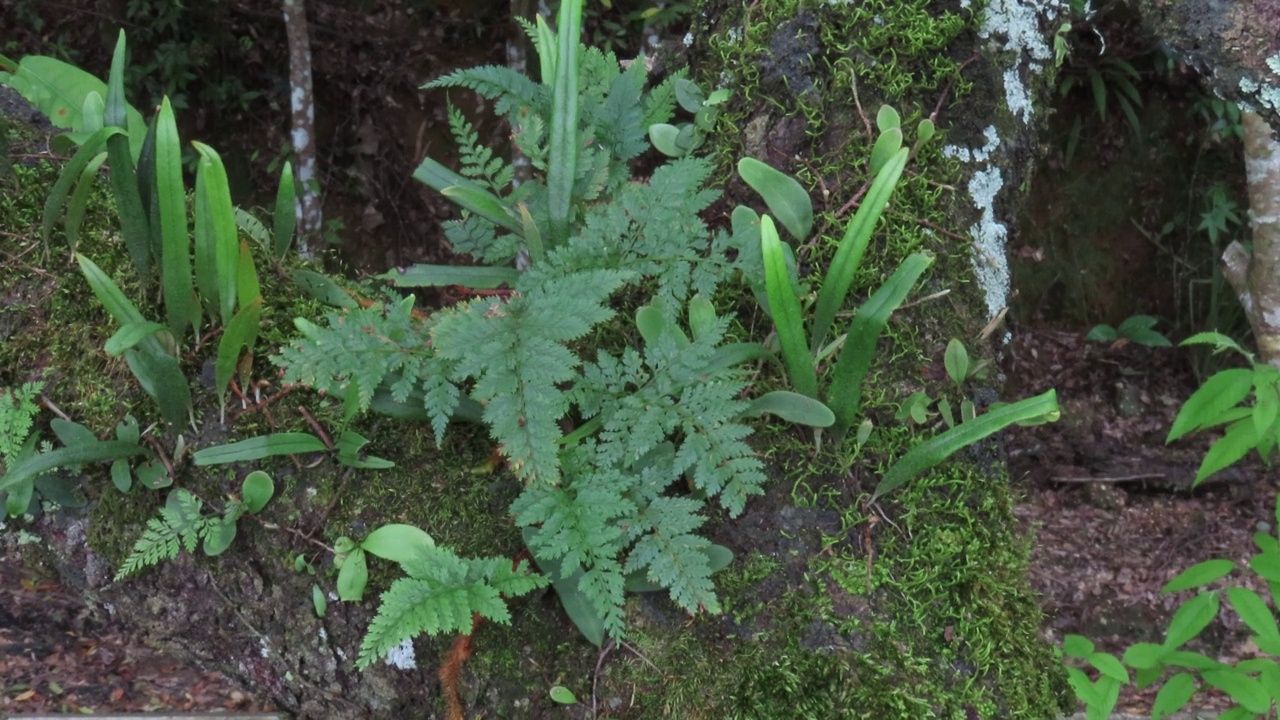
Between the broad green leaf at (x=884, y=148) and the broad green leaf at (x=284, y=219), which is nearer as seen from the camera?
the broad green leaf at (x=884, y=148)

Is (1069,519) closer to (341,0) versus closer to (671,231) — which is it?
(671,231)

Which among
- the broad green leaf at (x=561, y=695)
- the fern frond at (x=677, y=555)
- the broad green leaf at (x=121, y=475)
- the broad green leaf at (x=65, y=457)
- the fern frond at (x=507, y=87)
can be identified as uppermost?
the fern frond at (x=507, y=87)

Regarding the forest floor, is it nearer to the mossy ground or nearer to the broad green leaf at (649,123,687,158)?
the mossy ground

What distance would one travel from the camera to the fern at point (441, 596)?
103cm

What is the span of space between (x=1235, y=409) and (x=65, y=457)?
6.57 feet

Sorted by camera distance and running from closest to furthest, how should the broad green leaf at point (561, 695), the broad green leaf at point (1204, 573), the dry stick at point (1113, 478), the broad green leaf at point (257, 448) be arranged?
the broad green leaf at point (561, 695), the broad green leaf at point (257, 448), the broad green leaf at point (1204, 573), the dry stick at point (1113, 478)

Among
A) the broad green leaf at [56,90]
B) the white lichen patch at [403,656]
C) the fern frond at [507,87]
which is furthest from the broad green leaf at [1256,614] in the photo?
the broad green leaf at [56,90]

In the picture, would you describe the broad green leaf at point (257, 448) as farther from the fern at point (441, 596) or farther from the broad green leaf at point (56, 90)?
the broad green leaf at point (56, 90)

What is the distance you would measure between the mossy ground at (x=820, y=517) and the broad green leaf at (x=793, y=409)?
4cm

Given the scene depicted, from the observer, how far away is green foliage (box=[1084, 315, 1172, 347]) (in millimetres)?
4590

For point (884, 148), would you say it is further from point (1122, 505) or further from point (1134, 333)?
point (1134, 333)

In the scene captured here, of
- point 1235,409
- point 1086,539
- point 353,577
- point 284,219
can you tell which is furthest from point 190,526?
point 1086,539

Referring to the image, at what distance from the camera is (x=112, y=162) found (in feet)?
4.37

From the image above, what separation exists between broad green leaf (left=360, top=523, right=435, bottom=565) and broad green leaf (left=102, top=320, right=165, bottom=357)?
419 millimetres
